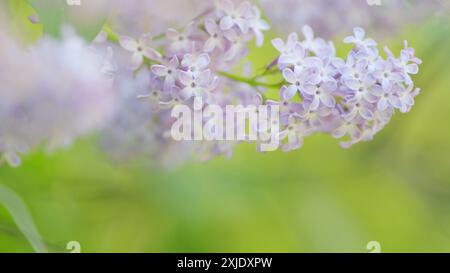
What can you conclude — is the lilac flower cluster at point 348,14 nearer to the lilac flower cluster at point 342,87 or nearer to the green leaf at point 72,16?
the lilac flower cluster at point 342,87

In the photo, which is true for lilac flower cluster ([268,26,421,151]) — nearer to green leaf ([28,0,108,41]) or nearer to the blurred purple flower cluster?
the blurred purple flower cluster

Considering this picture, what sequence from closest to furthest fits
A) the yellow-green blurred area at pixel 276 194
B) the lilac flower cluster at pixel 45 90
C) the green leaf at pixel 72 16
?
1. the green leaf at pixel 72 16
2. the lilac flower cluster at pixel 45 90
3. the yellow-green blurred area at pixel 276 194

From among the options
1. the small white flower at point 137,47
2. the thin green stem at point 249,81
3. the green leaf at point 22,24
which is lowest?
the thin green stem at point 249,81

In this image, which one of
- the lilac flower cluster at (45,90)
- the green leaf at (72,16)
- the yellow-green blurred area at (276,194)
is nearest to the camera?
A: the green leaf at (72,16)

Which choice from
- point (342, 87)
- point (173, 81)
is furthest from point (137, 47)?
point (342, 87)

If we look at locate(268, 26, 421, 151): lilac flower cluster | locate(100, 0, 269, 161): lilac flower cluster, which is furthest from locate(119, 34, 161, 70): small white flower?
locate(268, 26, 421, 151): lilac flower cluster

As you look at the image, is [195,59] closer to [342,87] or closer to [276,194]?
[342,87]

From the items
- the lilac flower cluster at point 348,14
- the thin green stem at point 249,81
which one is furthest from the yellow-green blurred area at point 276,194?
the thin green stem at point 249,81
